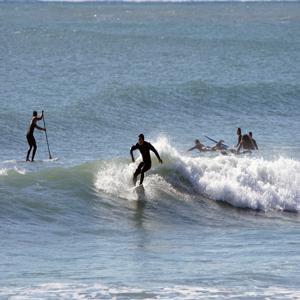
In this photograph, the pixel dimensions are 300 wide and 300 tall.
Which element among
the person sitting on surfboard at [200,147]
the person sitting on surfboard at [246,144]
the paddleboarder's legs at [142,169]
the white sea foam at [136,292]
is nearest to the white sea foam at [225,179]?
the paddleboarder's legs at [142,169]

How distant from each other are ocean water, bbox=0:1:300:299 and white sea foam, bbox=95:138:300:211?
0.04 meters

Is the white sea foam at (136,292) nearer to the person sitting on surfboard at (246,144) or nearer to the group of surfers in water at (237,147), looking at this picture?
the group of surfers in water at (237,147)

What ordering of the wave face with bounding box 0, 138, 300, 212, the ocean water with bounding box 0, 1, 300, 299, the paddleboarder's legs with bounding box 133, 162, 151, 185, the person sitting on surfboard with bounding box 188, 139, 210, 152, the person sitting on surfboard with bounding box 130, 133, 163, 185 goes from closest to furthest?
the ocean water with bounding box 0, 1, 300, 299 < the person sitting on surfboard with bounding box 130, 133, 163, 185 < the paddleboarder's legs with bounding box 133, 162, 151, 185 < the wave face with bounding box 0, 138, 300, 212 < the person sitting on surfboard with bounding box 188, 139, 210, 152

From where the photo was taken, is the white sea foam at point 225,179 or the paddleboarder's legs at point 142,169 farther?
the white sea foam at point 225,179

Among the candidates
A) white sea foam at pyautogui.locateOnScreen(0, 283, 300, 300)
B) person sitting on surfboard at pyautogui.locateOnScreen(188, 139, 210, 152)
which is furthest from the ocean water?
person sitting on surfboard at pyautogui.locateOnScreen(188, 139, 210, 152)

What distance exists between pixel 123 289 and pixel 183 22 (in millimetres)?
89194

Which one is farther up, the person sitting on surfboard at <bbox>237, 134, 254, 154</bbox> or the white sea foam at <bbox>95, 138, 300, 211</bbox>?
the person sitting on surfboard at <bbox>237, 134, 254, 154</bbox>

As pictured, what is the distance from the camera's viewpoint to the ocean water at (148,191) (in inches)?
691

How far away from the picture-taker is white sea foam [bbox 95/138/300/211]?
83.6 ft

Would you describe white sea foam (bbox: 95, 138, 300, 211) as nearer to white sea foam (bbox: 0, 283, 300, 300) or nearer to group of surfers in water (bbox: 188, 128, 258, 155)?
group of surfers in water (bbox: 188, 128, 258, 155)

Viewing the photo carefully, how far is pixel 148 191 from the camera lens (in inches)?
1001

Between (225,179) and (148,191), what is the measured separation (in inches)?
83.7

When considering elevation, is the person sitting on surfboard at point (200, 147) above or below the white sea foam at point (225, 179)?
above

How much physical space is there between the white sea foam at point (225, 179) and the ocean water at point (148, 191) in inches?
1.4
